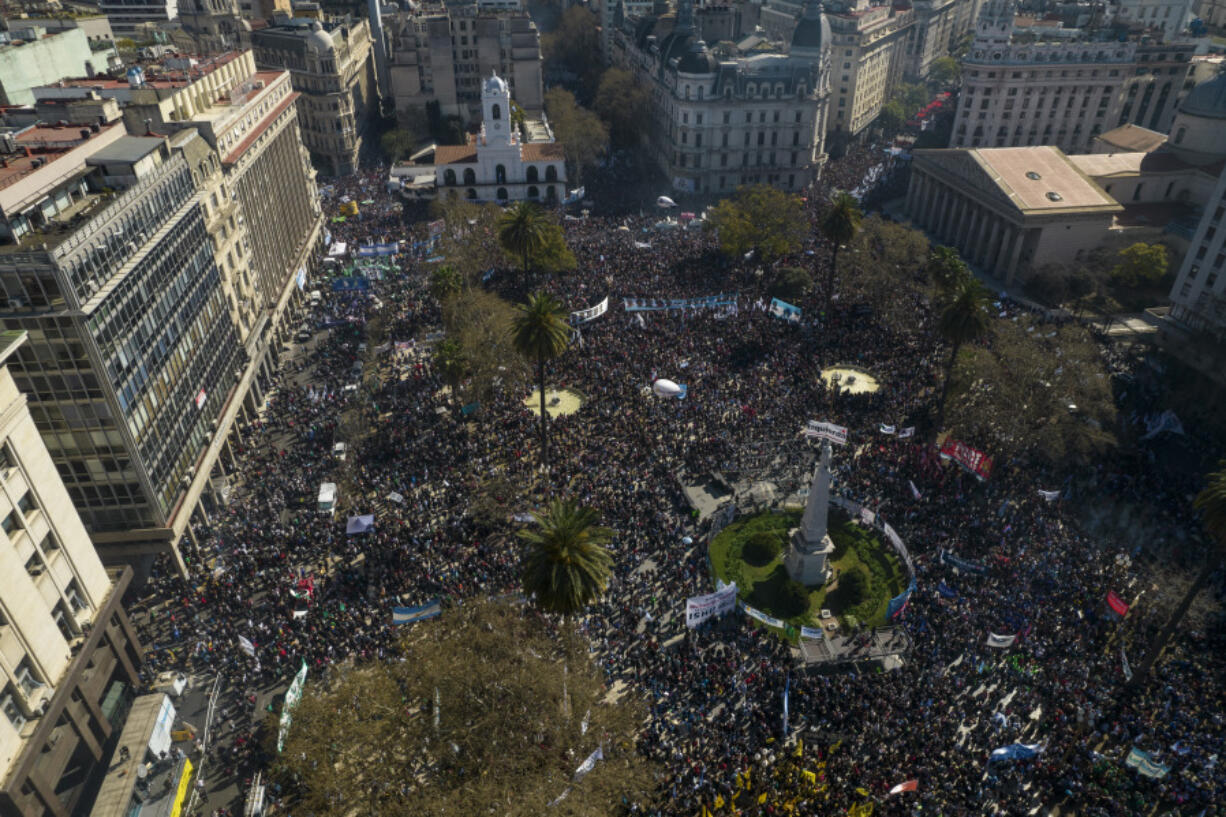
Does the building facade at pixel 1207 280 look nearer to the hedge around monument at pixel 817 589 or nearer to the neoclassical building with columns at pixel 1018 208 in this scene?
the neoclassical building with columns at pixel 1018 208

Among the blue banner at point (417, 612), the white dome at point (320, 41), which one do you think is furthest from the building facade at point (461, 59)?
the blue banner at point (417, 612)

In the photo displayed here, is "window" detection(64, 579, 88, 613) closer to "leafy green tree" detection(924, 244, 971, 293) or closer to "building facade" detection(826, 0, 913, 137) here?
"leafy green tree" detection(924, 244, 971, 293)

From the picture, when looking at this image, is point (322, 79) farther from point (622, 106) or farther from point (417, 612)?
point (417, 612)

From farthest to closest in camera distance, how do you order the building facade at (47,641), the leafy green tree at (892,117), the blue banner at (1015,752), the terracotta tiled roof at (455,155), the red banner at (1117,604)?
the leafy green tree at (892,117) < the terracotta tiled roof at (455,155) < the red banner at (1117,604) < the blue banner at (1015,752) < the building facade at (47,641)

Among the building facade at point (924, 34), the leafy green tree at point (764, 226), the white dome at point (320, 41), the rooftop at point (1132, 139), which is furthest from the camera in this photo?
the building facade at point (924, 34)

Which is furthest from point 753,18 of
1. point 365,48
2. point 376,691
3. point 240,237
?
point 376,691

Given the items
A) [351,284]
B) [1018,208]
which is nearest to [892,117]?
[1018,208]
